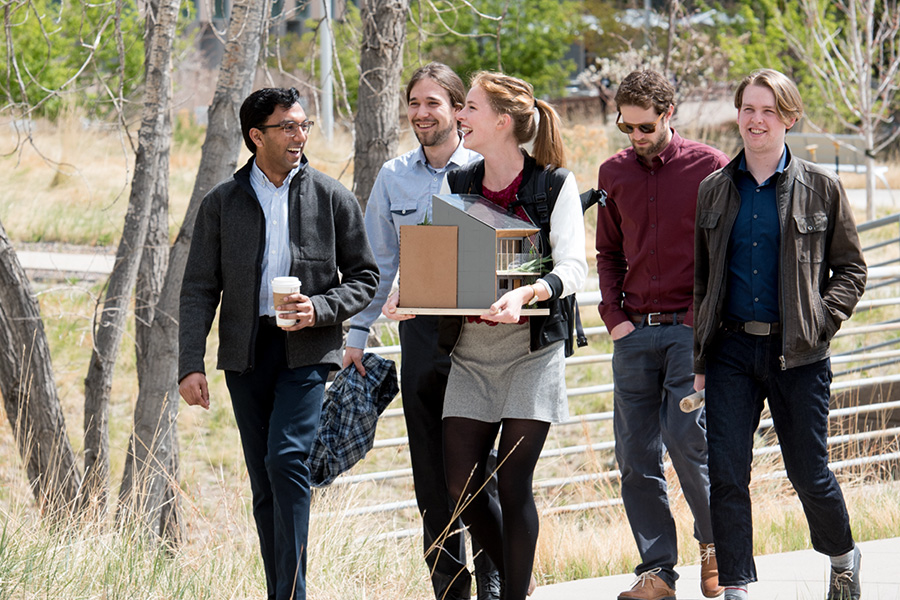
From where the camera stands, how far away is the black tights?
12.1 ft

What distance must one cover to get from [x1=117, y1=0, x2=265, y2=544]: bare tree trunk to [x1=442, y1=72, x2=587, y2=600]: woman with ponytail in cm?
211

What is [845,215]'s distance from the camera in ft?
12.3

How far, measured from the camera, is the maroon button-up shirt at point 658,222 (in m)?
4.25

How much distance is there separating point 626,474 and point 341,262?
4.61 ft

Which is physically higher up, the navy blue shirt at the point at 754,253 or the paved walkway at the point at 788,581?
the navy blue shirt at the point at 754,253

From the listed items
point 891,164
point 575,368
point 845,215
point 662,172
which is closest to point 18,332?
point 662,172

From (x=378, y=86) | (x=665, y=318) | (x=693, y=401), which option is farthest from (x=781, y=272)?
(x=378, y=86)

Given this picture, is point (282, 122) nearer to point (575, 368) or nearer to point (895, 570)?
point (895, 570)

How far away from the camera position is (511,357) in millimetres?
3771

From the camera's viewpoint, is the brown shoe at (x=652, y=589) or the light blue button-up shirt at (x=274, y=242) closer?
the light blue button-up shirt at (x=274, y=242)

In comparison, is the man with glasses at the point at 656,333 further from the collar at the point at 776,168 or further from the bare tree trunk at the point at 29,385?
the bare tree trunk at the point at 29,385

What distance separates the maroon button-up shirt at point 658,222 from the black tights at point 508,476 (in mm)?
849

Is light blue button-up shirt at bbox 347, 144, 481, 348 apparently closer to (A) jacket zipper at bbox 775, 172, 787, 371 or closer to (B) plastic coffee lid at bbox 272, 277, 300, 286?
(B) plastic coffee lid at bbox 272, 277, 300, 286

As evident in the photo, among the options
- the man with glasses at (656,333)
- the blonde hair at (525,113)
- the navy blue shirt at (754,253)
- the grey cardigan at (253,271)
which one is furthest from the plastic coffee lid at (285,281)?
the navy blue shirt at (754,253)
